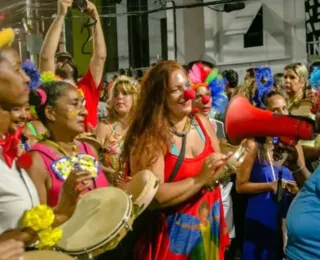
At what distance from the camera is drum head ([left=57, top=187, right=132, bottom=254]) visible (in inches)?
108

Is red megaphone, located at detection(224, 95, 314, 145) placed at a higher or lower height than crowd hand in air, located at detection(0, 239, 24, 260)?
higher

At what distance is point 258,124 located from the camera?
10.9ft

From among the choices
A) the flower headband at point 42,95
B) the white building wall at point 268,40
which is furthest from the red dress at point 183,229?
A: the white building wall at point 268,40

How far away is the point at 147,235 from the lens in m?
3.50

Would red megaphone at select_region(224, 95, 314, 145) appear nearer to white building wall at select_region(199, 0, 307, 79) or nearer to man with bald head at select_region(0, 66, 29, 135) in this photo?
man with bald head at select_region(0, 66, 29, 135)

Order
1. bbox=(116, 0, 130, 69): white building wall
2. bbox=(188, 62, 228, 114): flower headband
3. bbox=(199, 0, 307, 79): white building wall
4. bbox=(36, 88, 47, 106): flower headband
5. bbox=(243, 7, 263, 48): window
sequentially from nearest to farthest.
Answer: bbox=(36, 88, 47, 106): flower headband → bbox=(188, 62, 228, 114): flower headband → bbox=(199, 0, 307, 79): white building wall → bbox=(243, 7, 263, 48): window → bbox=(116, 0, 130, 69): white building wall

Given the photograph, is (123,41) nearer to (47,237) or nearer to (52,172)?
(52,172)

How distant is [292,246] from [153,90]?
122 cm

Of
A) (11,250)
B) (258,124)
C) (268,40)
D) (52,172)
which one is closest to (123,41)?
(268,40)

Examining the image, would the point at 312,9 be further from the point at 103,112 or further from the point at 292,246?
the point at 292,246

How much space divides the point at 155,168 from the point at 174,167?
125 millimetres

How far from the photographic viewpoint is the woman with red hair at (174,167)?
3.35 metres

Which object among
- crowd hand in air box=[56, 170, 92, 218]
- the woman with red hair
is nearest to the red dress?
the woman with red hair

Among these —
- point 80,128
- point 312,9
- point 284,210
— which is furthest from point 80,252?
point 312,9
